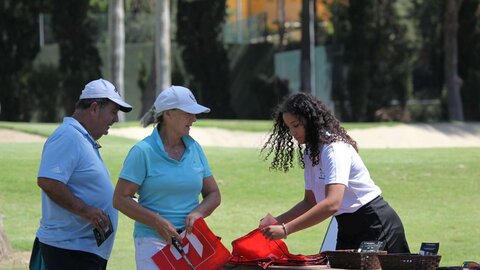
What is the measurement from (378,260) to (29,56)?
38131 millimetres

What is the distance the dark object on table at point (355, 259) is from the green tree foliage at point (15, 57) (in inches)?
1465

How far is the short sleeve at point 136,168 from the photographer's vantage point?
18.1ft

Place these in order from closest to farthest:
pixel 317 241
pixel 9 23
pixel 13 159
A: 1. pixel 317 241
2. pixel 13 159
3. pixel 9 23

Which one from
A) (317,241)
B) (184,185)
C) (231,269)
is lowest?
(317,241)

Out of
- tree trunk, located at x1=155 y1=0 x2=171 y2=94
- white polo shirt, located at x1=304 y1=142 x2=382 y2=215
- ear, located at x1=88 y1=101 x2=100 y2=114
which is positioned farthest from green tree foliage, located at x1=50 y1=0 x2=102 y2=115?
white polo shirt, located at x1=304 y1=142 x2=382 y2=215

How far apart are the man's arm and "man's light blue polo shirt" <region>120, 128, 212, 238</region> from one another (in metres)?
0.23

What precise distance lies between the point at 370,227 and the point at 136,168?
156cm

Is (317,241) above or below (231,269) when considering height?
below

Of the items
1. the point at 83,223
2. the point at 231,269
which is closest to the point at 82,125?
the point at 83,223

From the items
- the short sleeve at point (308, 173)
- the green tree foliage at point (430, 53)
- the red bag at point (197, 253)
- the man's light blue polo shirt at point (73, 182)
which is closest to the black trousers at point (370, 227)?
the short sleeve at point (308, 173)

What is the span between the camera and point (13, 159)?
61.1 feet

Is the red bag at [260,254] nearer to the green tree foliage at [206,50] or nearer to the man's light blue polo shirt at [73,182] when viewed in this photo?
the man's light blue polo shirt at [73,182]

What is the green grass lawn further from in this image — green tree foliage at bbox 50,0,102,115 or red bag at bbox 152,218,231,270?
green tree foliage at bbox 50,0,102,115

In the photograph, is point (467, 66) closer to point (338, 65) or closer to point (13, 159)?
point (338, 65)
